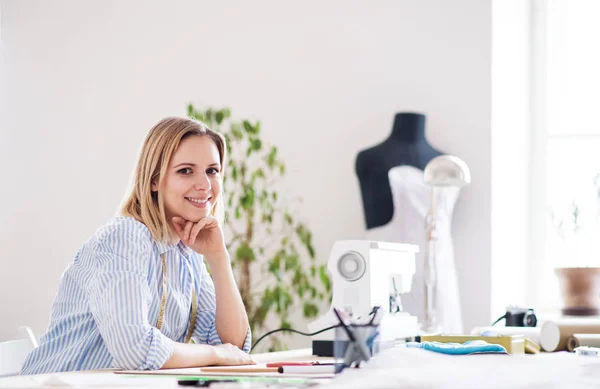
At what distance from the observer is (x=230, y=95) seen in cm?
412

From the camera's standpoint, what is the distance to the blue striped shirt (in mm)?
1702

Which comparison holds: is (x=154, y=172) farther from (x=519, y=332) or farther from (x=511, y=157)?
(x=511, y=157)

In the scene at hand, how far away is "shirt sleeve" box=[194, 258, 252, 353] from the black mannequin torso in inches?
63.5

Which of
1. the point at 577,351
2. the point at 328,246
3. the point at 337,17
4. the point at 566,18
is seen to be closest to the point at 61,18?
the point at 337,17

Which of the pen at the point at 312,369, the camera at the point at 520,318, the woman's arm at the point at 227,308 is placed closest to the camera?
the pen at the point at 312,369

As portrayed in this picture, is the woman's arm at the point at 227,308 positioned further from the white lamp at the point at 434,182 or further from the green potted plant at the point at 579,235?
the green potted plant at the point at 579,235

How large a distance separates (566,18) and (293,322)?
190 centimetres

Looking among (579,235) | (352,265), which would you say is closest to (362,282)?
(352,265)

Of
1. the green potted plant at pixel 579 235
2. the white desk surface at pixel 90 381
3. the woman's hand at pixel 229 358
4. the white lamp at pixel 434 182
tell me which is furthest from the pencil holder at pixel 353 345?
the green potted plant at pixel 579 235

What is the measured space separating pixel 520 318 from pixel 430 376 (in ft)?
5.40

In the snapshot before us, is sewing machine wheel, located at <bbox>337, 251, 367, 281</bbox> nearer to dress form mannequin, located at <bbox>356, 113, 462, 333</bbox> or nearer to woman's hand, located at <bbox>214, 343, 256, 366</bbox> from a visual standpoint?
woman's hand, located at <bbox>214, 343, 256, 366</bbox>

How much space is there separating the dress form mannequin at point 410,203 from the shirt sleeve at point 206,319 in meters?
1.41

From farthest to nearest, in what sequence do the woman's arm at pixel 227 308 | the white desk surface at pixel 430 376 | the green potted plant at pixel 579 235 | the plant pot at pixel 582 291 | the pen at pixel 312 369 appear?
1. the green potted plant at pixel 579 235
2. the plant pot at pixel 582 291
3. the woman's arm at pixel 227 308
4. the pen at pixel 312 369
5. the white desk surface at pixel 430 376

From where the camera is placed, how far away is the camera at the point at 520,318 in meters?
2.94
